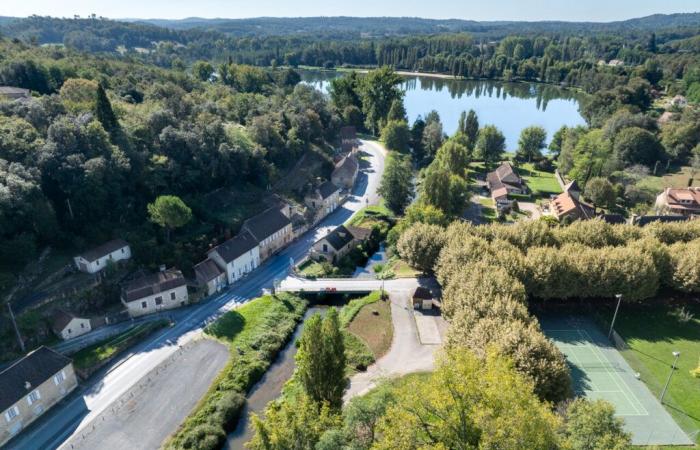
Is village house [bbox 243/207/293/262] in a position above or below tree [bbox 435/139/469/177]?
below

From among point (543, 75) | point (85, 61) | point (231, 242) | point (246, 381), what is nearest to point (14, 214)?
point (231, 242)

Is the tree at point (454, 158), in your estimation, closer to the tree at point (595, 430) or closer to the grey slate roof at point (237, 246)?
the grey slate roof at point (237, 246)

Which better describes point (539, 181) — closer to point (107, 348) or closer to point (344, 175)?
point (344, 175)

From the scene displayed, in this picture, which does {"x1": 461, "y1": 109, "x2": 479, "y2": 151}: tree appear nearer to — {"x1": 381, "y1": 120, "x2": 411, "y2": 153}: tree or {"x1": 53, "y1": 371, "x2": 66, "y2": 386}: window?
{"x1": 381, "y1": 120, "x2": 411, "y2": 153}: tree

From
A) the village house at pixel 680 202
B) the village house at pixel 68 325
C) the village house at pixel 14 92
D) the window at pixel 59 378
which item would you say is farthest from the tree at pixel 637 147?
the village house at pixel 14 92

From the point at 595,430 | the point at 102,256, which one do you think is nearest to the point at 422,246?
the point at 595,430

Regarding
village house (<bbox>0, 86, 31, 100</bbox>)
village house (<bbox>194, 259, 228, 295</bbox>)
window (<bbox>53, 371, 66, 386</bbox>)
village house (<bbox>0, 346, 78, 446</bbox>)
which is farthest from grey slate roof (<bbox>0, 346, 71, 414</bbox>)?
village house (<bbox>0, 86, 31, 100</bbox>)

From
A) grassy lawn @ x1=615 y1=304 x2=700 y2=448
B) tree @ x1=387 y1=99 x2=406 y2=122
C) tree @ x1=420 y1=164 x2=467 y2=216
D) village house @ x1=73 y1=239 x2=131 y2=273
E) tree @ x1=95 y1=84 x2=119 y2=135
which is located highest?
tree @ x1=95 y1=84 x2=119 y2=135

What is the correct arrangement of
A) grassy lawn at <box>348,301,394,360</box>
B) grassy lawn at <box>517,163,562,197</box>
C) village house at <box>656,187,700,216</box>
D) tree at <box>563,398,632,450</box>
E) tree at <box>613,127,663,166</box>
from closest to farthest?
tree at <box>563,398,632,450</box>
grassy lawn at <box>348,301,394,360</box>
village house at <box>656,187,700,216</box>
grassy lawn at <box>517,163,562,197</box>
tree at <box>613,127,663,166</box>
